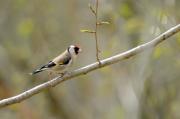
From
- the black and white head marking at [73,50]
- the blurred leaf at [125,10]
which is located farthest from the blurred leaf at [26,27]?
the black and white head marking at [73,50]

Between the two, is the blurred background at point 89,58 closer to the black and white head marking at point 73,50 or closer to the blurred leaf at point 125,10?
the blurred leaf at point 125,10

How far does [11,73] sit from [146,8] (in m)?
2.22

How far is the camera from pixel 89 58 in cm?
1108

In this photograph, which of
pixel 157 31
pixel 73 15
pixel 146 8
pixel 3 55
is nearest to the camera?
pixel 157 31

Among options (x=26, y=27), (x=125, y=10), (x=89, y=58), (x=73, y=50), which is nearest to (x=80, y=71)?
→ (x=73, y=50)

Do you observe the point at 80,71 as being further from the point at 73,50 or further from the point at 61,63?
the point at 73,50

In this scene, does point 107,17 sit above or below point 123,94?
above

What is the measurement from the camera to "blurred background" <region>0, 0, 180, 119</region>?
8430mm

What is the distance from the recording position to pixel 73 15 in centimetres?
1028

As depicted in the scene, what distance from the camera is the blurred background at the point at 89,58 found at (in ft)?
27.7

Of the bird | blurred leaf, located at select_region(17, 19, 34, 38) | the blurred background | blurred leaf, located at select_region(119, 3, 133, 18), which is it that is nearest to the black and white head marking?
the bird

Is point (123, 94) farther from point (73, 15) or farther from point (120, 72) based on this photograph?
point (73, 15)

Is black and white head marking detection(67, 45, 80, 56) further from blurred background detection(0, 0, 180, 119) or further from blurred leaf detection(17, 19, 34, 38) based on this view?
blurred leaf detection(17, 19, 34, 38)

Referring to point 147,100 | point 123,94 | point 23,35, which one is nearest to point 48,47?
point 23,35
